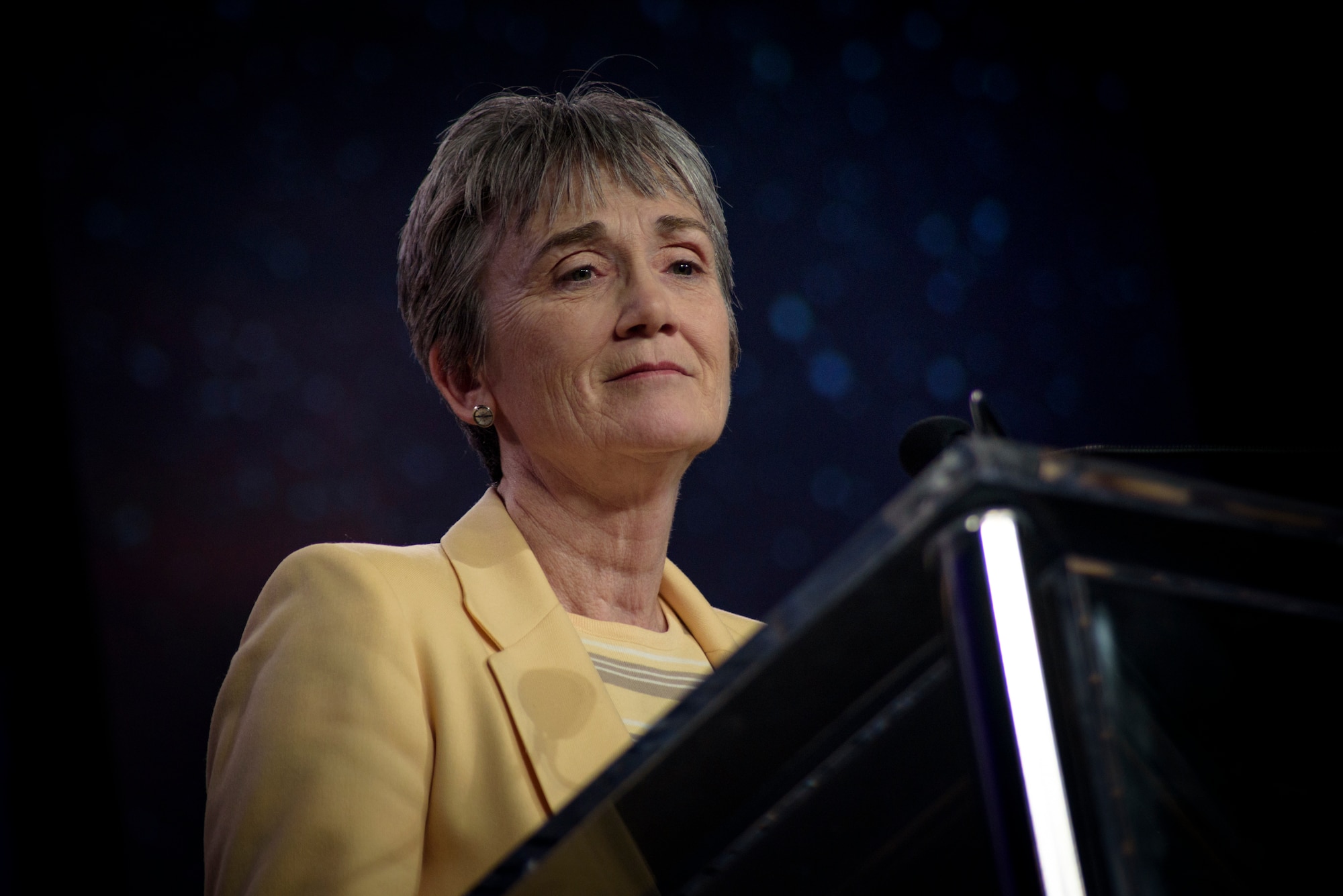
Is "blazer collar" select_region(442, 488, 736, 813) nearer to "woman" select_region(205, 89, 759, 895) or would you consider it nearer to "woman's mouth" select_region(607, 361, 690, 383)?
"woman" select_region(205, 89, 759, 895)

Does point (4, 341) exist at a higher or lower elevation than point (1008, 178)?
lower

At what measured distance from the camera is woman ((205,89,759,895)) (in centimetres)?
90

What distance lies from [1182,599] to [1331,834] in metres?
0.13

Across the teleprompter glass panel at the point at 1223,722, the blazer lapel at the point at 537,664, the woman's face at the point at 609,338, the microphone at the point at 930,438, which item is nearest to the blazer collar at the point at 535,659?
the blazer lapel at the point at 537,664

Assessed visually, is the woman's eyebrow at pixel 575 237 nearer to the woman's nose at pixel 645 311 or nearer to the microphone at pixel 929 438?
the woman's nose at pixel 645 311

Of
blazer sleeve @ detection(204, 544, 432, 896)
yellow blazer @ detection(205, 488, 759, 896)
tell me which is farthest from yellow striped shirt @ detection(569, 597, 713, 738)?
blazer sleeve @ detection(204, 544, 432, 896)

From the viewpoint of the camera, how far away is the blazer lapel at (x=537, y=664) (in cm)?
99

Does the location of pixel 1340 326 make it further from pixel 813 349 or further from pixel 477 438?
pixel 477 438

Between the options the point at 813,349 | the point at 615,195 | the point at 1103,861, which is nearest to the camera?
the point at 1103,861

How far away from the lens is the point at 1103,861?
37 cm

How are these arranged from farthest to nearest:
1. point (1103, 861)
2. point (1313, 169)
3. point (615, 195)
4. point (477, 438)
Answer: point (1313, 169) → point (477, 438) → point (615, 195) → point (1103, 861)

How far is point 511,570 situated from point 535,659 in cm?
15

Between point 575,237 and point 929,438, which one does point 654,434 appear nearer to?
point 575,237

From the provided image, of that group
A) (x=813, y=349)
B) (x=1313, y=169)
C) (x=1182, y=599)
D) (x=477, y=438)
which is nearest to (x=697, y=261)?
(x=477, y=438)
